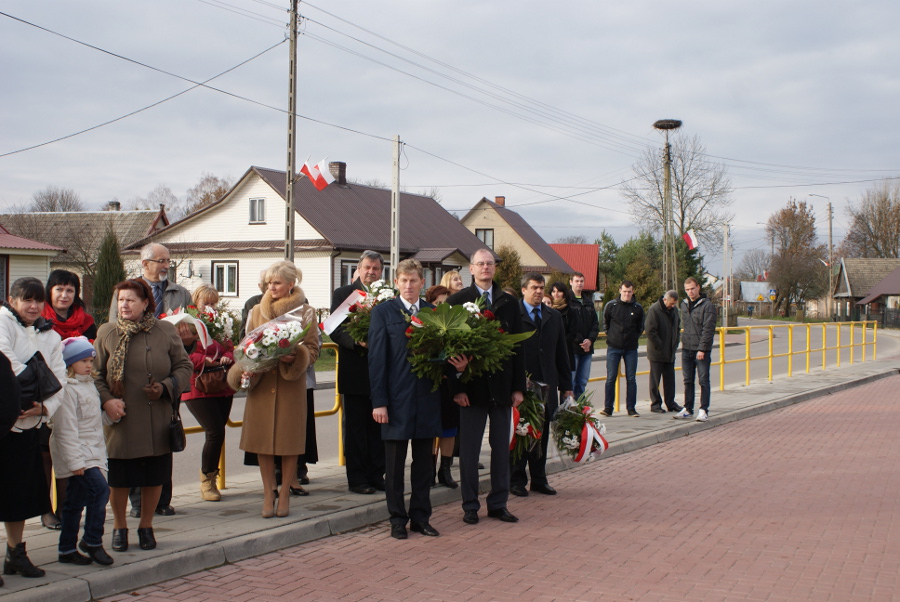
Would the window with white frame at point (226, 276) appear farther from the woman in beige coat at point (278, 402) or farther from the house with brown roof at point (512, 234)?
the woman in beige coat at point (278, 402)

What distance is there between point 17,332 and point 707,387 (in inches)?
399

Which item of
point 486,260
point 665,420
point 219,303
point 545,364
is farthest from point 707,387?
point 219,303

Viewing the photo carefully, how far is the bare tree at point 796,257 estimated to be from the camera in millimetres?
85312

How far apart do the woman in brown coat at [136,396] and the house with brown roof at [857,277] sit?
8190cm

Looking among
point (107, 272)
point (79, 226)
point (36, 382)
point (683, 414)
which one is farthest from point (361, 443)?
point (79, 226)

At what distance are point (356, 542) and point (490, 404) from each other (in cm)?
152

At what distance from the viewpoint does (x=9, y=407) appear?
427cm

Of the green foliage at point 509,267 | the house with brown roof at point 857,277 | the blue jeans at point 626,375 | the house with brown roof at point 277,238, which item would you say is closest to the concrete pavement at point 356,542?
the blue jeans at point 626,375

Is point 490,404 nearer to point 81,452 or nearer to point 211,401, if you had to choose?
point 211,401

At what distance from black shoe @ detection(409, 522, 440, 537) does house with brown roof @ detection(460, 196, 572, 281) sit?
52450 mm

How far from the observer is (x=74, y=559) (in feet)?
16.3

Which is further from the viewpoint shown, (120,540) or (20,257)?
(20,257)

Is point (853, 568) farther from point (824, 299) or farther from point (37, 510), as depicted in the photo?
point (824, 299)

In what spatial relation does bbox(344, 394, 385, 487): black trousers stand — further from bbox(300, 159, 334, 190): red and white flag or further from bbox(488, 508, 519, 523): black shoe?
bbox(300, 159, 334, 190): red and white flag
